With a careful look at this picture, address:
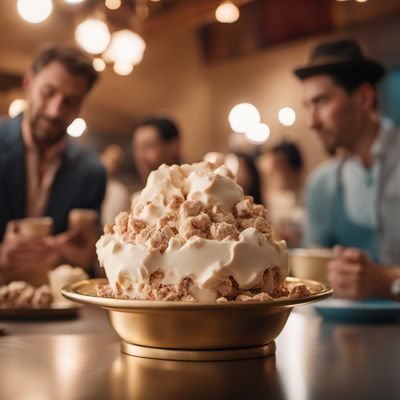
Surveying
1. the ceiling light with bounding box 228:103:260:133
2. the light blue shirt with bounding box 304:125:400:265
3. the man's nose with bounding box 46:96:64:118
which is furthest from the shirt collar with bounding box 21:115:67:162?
the ceiling light with bounding box 228:103:260:133

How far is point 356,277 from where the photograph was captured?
1804mm

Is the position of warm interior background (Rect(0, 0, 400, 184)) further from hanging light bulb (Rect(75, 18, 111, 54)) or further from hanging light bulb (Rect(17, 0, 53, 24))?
hanging light bulb (Rect(17, 0, 53, 24))

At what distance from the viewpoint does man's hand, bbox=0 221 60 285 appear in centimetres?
186

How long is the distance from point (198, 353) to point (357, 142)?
6.99ft

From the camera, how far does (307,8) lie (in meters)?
8.00

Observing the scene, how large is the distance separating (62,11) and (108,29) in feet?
12.3

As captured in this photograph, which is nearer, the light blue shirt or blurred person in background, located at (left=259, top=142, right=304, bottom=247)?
the light blue shirt

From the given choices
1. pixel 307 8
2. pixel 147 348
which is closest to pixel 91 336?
pixel 147 348

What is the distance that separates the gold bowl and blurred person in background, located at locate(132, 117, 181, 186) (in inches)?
124

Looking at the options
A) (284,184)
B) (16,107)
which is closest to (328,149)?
(16,107)

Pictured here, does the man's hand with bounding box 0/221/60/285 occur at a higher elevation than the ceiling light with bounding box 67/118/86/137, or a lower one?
lower

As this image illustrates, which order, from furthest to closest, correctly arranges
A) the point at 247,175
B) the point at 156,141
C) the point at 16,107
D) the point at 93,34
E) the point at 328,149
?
the point at 16,107 → the point at 247,175 → the point at 156,141 → the point at 93,34 → the point at 328,149

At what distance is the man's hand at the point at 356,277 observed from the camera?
70.6 inches

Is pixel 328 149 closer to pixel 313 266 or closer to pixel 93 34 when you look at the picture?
pixel 313 266
